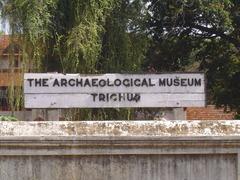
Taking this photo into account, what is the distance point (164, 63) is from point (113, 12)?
226 inches

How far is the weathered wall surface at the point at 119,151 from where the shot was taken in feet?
17.6

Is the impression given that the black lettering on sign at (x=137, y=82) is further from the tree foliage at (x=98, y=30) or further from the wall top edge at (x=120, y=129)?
the tree foliage at (x=98, y=30)

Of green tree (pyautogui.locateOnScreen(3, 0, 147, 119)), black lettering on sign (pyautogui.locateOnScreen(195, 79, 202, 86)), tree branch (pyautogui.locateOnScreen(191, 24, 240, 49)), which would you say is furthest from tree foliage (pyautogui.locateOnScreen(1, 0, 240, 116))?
black lettering on sign (pyautogui.locateOnScreen(195, 79, 202, 86))

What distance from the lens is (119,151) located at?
17.7ft

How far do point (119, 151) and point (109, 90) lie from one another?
878 mm

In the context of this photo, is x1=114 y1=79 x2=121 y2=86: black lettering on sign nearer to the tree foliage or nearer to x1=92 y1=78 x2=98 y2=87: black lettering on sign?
x1=92 y1=78 x2=98 y2=87: black lettering on sign

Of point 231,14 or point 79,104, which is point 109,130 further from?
point 231,14

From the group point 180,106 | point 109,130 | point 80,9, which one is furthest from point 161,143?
point 80,9

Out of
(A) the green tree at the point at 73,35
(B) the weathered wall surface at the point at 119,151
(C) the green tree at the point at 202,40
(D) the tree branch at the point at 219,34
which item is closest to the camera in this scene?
(B) the weathered wall surface at the point at 119,151

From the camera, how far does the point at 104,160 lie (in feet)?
17.8

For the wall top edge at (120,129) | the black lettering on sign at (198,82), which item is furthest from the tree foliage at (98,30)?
the wall top edge at (120,129)

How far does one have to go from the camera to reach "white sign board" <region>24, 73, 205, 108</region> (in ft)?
19.8

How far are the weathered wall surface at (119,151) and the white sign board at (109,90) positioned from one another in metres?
0.61

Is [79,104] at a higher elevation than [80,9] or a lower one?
lower
